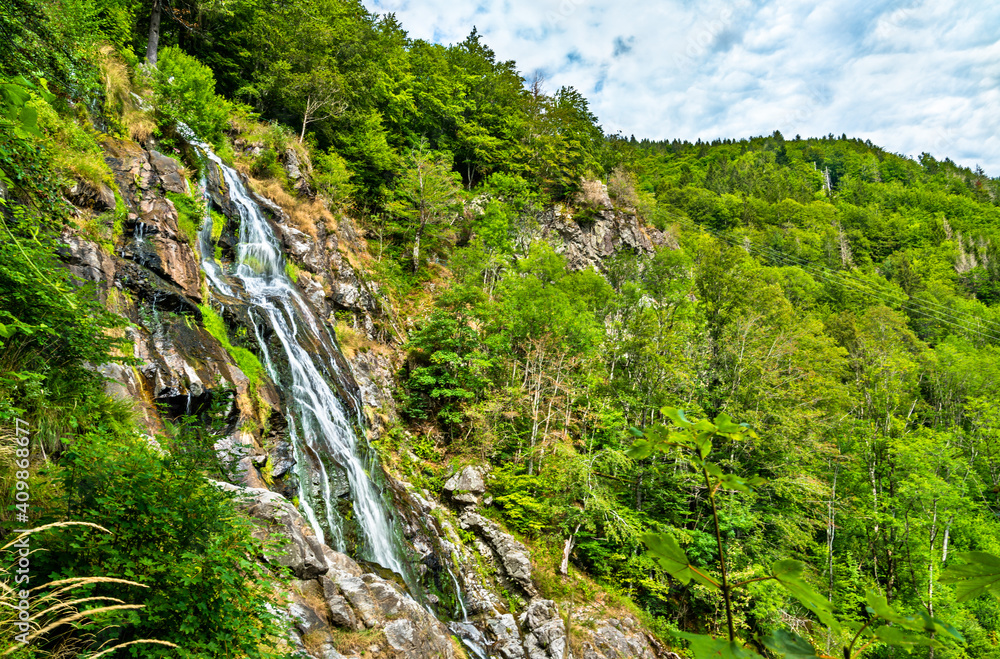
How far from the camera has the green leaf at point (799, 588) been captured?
117 cm

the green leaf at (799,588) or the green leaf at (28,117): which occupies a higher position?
the green leaf at (28,117)

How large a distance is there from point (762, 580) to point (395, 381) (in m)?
16.4

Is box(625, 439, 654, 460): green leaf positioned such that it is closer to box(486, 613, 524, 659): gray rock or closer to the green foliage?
box(486, 613, 524, 659): gray rock

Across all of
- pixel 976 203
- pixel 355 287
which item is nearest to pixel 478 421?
pixel 355 287

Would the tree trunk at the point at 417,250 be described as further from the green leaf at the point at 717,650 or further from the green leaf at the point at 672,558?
the green leaf at the point at 717,650

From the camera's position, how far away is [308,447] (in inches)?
412

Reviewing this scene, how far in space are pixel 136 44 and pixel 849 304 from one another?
2059 inches

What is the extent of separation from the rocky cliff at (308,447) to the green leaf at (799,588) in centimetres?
426

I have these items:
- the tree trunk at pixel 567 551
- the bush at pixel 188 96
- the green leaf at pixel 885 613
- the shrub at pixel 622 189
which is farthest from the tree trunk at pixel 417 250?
the green leaf at pixel 885 613

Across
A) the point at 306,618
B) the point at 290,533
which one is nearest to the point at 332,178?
the point at 290,533

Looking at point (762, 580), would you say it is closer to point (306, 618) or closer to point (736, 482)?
point (736, 482)

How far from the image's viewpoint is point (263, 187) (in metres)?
16.8

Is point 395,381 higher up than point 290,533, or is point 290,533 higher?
point 395,381

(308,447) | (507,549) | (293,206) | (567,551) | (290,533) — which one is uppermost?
(293,206)
